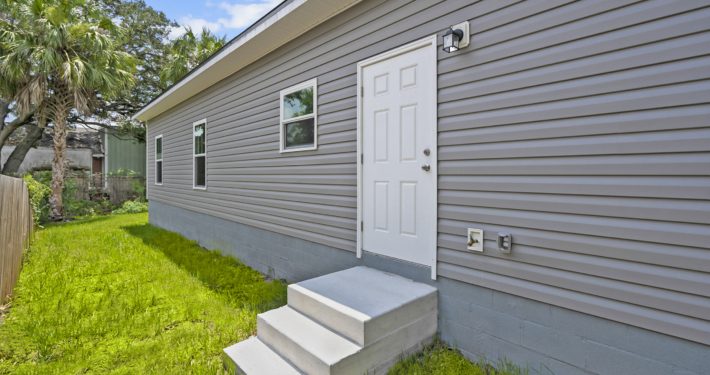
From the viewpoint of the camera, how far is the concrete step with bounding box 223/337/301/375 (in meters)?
2.46

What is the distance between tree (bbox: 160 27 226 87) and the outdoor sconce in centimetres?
1442

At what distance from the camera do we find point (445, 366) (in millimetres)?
2539

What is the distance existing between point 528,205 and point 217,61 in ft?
17.1

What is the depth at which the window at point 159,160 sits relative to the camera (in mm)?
10000

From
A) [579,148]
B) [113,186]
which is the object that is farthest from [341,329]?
[113,186]

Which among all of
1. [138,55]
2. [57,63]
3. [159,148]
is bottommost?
[159,148]

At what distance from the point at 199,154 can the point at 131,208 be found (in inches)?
347

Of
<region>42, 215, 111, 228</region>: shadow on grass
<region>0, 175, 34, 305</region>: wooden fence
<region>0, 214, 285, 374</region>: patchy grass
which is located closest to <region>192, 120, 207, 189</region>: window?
<region>0, 214, 285, 374</region>: patchy grass

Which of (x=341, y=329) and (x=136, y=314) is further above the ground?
(x=341, y=329)

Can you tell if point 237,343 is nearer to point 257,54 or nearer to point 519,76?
point 519,76

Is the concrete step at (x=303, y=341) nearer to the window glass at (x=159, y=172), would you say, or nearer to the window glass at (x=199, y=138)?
the window glass at (x=199, y=138)

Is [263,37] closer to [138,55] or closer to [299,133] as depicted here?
[299,133]

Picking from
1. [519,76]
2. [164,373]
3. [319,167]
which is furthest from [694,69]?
[164,373]

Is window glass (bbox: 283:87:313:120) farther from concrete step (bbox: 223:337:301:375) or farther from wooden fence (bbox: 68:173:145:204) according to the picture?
wooden fence (bbox: 68:173:145:204)
